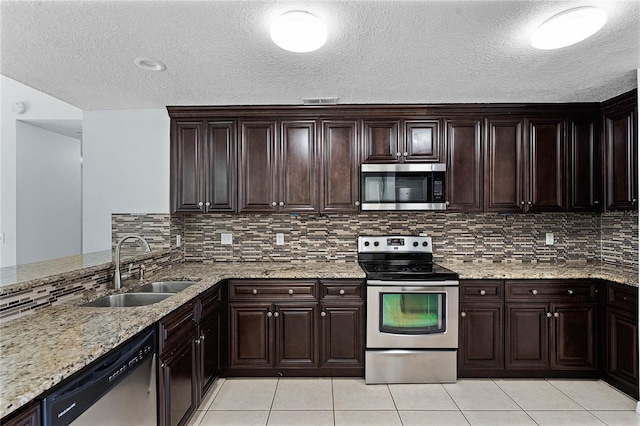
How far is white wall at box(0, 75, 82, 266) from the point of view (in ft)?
13.4

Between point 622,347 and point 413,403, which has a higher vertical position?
point 622,347

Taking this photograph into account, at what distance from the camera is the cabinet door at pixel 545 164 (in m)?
3.09

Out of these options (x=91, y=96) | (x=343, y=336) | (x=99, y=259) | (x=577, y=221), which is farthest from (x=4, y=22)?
(x=577, y=221)

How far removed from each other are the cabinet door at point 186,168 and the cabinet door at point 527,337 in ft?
9.53

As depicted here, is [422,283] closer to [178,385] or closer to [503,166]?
[503,166]

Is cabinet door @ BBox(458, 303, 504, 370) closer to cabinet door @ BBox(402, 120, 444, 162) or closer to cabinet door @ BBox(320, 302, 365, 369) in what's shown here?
cabinet door @ BBox(320, 302, 365, 369)

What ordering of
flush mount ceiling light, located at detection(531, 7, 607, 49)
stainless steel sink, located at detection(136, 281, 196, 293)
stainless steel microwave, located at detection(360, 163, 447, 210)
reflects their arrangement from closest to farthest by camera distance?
flush mount ceiling light, located at detection(531, 7, 607, 49) → stainless steel sink, located at detection(136, 281, 196, 293) → stainless steel microwave, located at detection(360, 163, 447, 210)

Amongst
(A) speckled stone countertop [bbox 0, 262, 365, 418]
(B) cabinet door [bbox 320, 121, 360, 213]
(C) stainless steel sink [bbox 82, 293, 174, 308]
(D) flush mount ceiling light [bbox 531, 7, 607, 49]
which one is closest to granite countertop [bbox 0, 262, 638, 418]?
(A) speckled stone countertop [bbox 0, 262, 365, 418]

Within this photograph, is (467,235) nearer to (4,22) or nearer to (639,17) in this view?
(639,17)

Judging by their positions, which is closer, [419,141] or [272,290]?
[272,290]

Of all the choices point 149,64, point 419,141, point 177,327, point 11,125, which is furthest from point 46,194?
point 419,141

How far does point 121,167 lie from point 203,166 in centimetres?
79

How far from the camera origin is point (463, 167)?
10.3ft

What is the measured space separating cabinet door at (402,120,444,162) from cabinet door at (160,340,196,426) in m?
2.35
